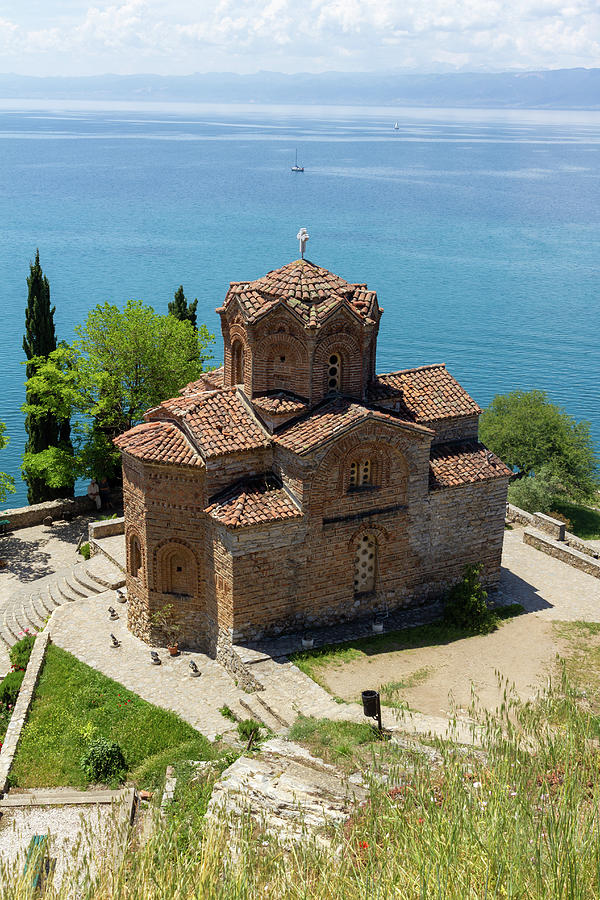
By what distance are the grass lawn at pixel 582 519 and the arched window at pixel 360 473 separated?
15.2 m

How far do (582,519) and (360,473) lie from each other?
17.8m

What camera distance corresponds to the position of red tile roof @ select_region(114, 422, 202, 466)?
70.8 ft

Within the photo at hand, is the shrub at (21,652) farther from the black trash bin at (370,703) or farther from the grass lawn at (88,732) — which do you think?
the black trash bin at (370,703)

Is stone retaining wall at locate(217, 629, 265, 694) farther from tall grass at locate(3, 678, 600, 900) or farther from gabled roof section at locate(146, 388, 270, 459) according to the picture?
tall grass at locate(3, 678, 600, 900)

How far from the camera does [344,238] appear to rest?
10381 centimetres

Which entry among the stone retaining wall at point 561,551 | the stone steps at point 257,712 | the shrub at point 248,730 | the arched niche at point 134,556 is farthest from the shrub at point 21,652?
the stone retaining wall at point 561,551

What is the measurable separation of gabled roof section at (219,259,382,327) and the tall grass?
43.2 ft

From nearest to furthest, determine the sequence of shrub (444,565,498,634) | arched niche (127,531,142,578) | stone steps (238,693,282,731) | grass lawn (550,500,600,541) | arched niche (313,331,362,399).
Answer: stone steps (238,693,282,731), arched niche (313,331,362,399), shrub (444,565,498,634), arched niche (127,531,142,578), grass lawn (550,500,600,541)

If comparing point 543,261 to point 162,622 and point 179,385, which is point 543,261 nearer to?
point 179,385

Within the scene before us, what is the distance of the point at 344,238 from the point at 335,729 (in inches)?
3595

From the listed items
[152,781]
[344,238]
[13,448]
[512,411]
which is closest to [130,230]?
[344,238]

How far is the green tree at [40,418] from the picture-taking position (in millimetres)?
33344

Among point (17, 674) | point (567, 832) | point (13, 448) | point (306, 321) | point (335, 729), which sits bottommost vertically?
point (13, 448)

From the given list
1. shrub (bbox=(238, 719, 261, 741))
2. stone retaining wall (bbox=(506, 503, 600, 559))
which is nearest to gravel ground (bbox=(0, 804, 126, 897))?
shrub (bbox=(238, 719, 261, 741))
